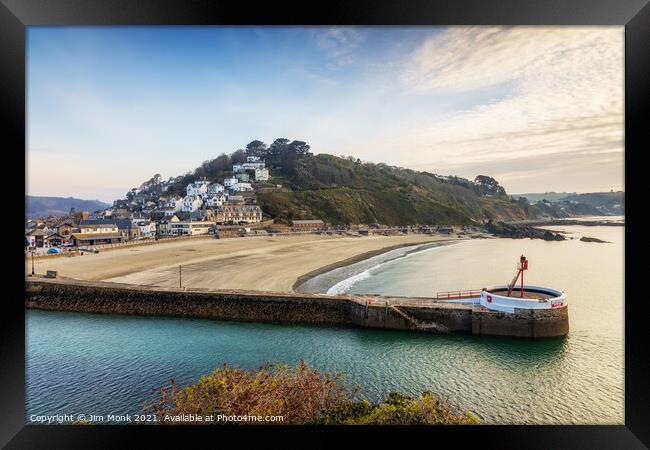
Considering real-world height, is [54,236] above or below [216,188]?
below

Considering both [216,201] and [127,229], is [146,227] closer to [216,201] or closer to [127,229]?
[127,229]

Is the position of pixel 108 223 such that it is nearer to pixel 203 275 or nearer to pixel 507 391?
pixel 203 275

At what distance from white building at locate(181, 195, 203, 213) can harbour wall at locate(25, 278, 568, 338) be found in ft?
17.4

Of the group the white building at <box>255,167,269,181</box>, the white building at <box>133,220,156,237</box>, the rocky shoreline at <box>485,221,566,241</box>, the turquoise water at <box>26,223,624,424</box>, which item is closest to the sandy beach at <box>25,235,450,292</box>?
the white building at <box>133,220,156,237</box>

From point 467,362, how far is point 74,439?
15.6ft

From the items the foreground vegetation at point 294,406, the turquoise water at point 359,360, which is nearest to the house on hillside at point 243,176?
the turquoise water at point 359,360

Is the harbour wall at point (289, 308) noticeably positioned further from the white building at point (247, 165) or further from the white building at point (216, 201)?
the white building at point (247, 165)

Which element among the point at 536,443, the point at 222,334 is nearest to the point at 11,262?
the point at 222,334

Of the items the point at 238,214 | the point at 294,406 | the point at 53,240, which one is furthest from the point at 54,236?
the point at 294,406

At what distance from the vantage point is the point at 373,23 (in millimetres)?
2623

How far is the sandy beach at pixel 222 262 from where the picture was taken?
7588mm

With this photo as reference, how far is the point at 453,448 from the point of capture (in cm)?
250

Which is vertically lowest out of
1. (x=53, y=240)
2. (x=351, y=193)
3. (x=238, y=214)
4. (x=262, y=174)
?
(x=53, y=240)

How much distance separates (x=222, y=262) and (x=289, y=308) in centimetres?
356
